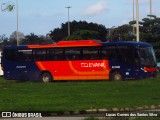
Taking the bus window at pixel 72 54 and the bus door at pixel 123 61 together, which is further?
the bus window at pixel 72 54

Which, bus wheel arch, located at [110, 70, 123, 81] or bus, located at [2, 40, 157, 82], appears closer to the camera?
bus, located at [2, 40, 157, 82]

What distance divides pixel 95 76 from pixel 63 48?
11.6 ft

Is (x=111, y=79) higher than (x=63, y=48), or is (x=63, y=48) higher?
(x=63, y=48)

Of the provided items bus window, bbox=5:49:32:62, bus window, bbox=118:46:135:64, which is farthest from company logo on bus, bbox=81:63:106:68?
bus window, bbox=5:49:32:62

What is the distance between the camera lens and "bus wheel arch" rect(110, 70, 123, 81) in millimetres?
38531

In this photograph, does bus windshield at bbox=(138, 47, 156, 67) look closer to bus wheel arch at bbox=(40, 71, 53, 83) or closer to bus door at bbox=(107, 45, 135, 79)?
bus door at bbox=(107, 45, 135, 79)

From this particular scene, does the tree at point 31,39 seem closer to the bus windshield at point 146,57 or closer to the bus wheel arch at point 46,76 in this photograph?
the bus wheel arch at point 46,76

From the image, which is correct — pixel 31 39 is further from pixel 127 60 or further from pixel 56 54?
pixel 127 60

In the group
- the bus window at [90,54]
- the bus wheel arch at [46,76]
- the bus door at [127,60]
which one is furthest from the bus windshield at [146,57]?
the bus wheel arch at [46,76]

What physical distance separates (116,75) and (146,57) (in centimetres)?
271

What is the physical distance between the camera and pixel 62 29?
4560 inches

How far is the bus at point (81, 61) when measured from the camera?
3828 centimetres

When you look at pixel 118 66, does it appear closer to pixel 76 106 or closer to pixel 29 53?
pixel 29 53

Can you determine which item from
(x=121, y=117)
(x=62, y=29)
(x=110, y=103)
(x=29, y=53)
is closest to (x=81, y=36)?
(x=62, y=29)
